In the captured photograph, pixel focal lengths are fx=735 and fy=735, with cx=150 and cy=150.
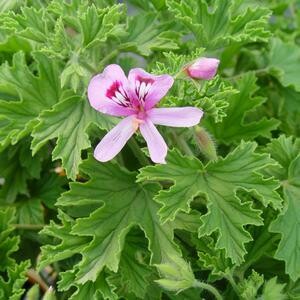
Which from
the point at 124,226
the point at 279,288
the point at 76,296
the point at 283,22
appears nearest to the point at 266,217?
the point at 279,288

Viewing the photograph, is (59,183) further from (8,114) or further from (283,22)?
(283,22)

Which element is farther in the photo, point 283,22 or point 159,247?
point 283,22

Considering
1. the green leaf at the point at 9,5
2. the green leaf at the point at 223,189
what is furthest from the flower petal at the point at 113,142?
the green leaf at the point at 9,5

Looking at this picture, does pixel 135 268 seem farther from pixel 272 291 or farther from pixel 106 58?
pixel 106 58

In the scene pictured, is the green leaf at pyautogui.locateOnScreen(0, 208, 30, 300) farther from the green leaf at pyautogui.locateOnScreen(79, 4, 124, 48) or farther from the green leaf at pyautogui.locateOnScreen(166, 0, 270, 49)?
the green leaf at pyautogui.locateOnScreen(166, 0, 270, 49)

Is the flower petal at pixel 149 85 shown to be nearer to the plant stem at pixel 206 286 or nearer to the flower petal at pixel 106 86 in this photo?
the flower petal at pixel 106 86

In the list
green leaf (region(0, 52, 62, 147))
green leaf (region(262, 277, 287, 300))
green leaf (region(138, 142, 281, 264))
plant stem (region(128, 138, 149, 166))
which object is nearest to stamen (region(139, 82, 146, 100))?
green leaf (region(138, 142, 281, 264))
